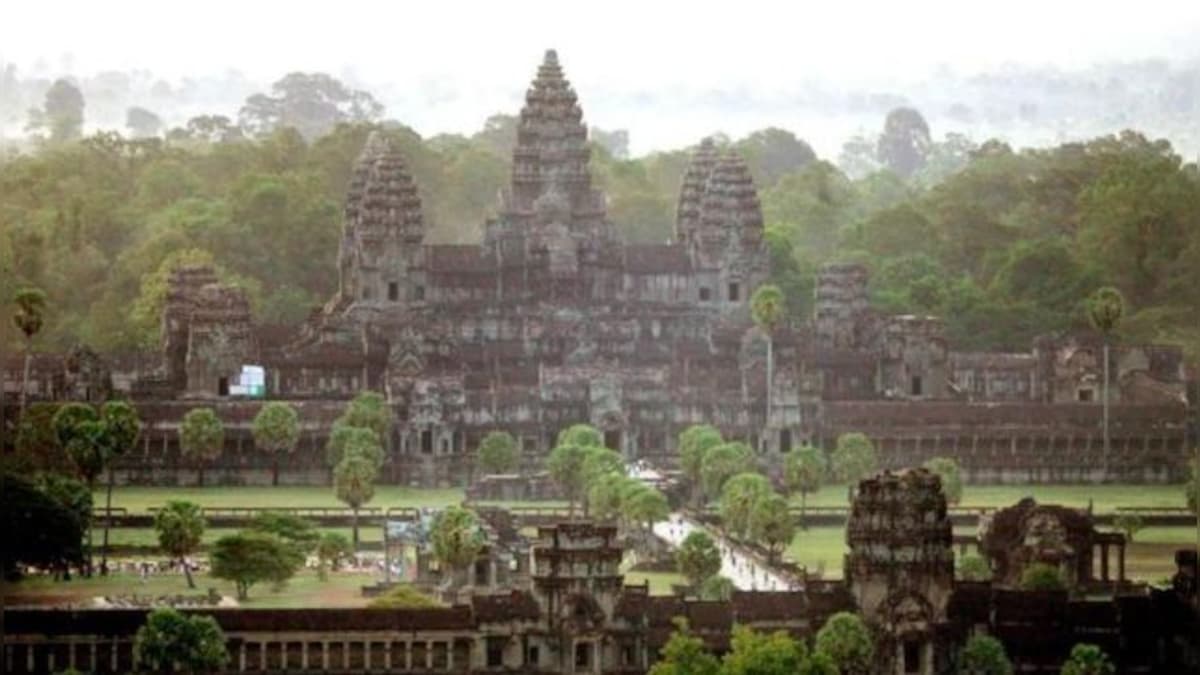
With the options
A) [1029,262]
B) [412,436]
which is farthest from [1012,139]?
[412,436]

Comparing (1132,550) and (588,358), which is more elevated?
(588,358)

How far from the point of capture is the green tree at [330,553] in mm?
46469

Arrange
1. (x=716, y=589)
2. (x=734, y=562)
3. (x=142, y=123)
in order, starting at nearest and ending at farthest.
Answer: (x=716, y=589) → (x=734, y=562) → (x=142, y=123)

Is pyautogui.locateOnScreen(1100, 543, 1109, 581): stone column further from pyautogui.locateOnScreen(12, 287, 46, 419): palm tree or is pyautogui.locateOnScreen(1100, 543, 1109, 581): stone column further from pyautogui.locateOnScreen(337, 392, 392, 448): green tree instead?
Result: pyautogui.locateOnScreen(12, 287, 46, 419): palm tree

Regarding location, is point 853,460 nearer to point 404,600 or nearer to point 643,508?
point 643,508

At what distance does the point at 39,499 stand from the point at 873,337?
18.6 metres

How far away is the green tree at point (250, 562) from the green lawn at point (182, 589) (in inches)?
6.2

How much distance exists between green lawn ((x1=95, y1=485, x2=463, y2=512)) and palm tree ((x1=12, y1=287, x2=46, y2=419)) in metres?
→ 2.34

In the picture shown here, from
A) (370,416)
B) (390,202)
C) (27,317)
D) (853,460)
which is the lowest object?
(853,460)

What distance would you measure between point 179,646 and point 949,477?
14.1 metres

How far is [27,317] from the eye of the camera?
188 ft

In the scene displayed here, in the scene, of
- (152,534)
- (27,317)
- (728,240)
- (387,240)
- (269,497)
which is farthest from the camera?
(728,240)

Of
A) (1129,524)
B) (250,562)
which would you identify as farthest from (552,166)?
(250,562)

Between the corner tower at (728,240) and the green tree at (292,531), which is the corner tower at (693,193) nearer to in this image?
the corner tower at (728,240)
